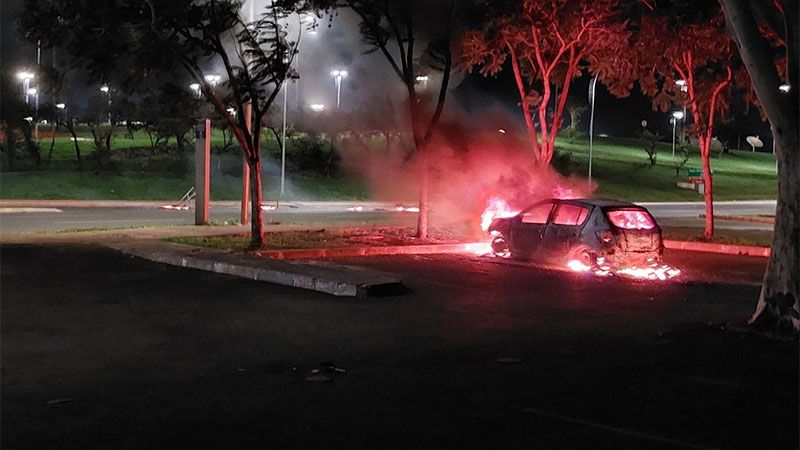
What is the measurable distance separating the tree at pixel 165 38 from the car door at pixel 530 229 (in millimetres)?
5211

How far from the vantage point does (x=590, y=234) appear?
17000 millimetres

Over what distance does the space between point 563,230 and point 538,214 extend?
1.03 metres

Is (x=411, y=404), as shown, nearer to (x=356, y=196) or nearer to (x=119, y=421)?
(x=119, y=421)

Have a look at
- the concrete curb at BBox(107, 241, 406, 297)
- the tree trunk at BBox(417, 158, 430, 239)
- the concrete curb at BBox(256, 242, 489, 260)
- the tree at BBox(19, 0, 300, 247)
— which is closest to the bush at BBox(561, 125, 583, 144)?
the tree trunk at BBox(417, 158, 430, 239)

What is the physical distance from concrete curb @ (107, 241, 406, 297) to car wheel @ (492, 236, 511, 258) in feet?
13.4

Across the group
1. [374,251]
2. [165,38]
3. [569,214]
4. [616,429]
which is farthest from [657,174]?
[616,429]

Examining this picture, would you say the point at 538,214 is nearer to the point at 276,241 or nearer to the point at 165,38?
the point at 276,241

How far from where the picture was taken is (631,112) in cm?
11100

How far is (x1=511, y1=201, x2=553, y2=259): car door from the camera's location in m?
18.2

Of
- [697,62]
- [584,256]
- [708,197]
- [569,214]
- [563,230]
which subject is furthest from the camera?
[697,62]

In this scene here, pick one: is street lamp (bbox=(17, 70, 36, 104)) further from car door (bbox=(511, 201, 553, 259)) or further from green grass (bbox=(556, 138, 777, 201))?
car door (bbox=(511, 201, 553, 259))

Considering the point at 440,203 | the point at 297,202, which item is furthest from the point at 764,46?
the point at 297,202

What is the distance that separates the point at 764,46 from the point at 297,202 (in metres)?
33.4

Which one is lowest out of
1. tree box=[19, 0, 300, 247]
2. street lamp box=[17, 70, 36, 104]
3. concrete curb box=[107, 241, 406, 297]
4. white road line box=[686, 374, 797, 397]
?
white road line box=[686, 374, 797, 397]
